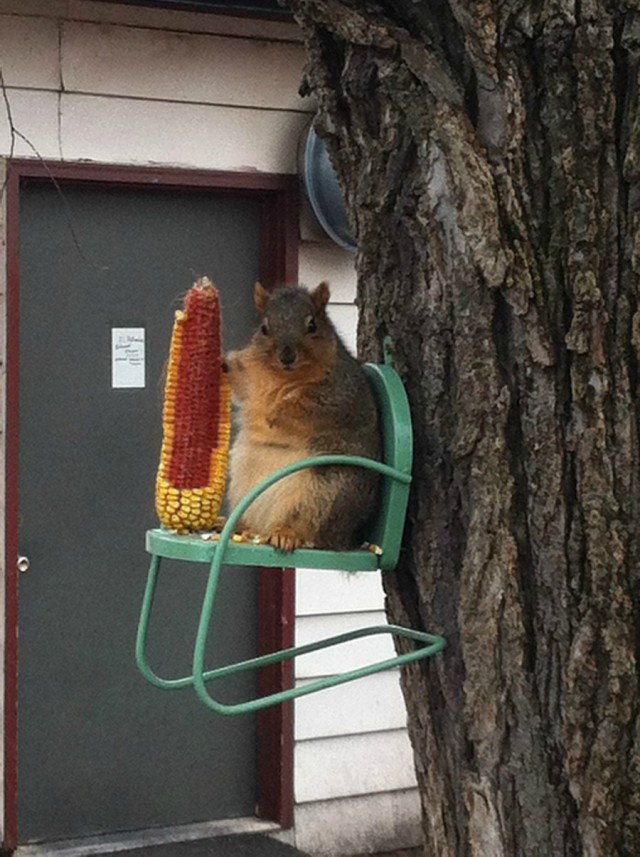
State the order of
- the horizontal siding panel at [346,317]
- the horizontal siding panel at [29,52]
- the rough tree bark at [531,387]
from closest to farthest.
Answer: the rough tree bark at [531,387] → the horizontal siding panel at [29,52] → the horizontal siding panel at [346,317]

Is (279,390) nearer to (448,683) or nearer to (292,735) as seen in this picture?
(448,683)

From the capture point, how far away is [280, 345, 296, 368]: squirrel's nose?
7.07 feet

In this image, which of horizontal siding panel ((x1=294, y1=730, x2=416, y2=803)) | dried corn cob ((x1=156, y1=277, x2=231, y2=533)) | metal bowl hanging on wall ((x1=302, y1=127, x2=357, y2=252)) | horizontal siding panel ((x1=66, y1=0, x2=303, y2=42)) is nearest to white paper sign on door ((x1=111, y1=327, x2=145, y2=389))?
metal bowl hanging on wall ((x1=302, y1=127, x2=357, y2=252))

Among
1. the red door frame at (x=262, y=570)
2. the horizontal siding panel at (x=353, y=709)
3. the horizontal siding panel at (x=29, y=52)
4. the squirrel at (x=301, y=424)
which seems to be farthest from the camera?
the horizontal siding panel at (x=353, y=709)

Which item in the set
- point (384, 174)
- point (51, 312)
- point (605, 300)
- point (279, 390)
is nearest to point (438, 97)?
point (384, 174)

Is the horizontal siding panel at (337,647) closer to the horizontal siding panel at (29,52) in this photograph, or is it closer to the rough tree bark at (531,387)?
the horizontal siding panel at (29,52)

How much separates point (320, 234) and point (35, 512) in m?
1.28

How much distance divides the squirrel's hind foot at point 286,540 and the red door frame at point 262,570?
2.60 m

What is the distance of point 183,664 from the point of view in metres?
4.99

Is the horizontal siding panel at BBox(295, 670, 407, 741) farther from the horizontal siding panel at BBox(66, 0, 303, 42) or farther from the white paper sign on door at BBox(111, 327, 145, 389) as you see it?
the horizontal siding panel at BBox(66, 0, 303, 42)

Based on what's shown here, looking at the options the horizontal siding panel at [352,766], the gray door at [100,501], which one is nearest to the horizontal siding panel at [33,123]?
the gray door at [100,501]

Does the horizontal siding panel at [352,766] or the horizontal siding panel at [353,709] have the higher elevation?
the horizontal siding panel at [353,709]

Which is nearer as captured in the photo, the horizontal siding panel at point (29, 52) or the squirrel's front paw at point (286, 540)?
the squirrel's front paw at point (286, 540)

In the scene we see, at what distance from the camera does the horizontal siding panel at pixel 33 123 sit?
4.51 meters
